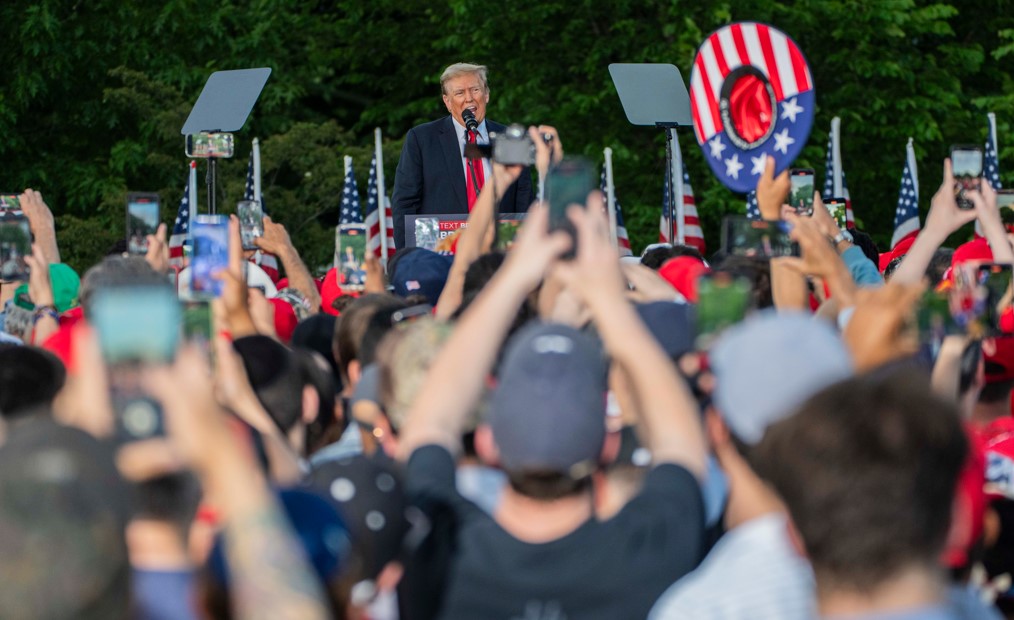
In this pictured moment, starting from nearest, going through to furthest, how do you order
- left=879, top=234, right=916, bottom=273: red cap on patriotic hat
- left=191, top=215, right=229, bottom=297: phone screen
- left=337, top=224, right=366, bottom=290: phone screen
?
left=191, top=215, right=229, bottom=297: phone screen, left=337, top=224, right=366, bottom=290: phone screen, left=879, top=234, right=916, bottom=273: red cap on patriotic hat

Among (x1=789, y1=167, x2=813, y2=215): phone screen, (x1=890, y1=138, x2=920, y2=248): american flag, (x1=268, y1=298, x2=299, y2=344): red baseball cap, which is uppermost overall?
(x1=789, y1=167, x2=813, y2=215): phone screen

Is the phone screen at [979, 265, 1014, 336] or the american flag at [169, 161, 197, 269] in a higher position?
the phone screen at [979, 265, 1014, 336]

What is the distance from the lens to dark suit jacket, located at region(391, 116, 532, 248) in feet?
30.7

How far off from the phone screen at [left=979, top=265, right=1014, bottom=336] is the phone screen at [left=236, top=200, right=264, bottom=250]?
11.9ft

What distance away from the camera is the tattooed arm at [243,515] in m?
2.40

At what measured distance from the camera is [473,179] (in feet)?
29.7

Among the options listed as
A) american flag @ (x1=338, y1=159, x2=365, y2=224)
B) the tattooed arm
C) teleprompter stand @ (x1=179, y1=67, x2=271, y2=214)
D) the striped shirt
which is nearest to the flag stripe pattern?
teleprompter stand @ (x1=179, y1=67, x2=271, y2=214)

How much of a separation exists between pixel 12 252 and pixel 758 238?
3051 mm

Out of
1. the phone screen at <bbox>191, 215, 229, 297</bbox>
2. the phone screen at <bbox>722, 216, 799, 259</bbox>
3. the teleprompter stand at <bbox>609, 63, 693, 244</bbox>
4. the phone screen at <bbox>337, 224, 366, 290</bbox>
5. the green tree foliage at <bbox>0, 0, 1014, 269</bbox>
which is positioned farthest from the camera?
the green tree foliage at <bbox>0, 0, 1014, 269</bbox>

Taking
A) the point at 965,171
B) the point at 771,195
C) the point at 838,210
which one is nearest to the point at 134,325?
the point at 771,195

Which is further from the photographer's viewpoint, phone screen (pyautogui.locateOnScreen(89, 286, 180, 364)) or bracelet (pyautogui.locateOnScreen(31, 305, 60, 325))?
bracelet (pyautogui.locateOnScreen(31, 305, 60, 325))

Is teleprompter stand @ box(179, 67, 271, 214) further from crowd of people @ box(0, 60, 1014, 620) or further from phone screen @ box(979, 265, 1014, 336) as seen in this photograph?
phone screen @ box(979, 265, 1014, 336)

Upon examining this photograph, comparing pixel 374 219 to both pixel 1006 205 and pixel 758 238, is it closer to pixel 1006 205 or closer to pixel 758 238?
pixel 1006 205

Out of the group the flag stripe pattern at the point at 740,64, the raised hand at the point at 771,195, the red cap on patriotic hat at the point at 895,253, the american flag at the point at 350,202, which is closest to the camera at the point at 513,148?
the raised hand at the point at 771,195
